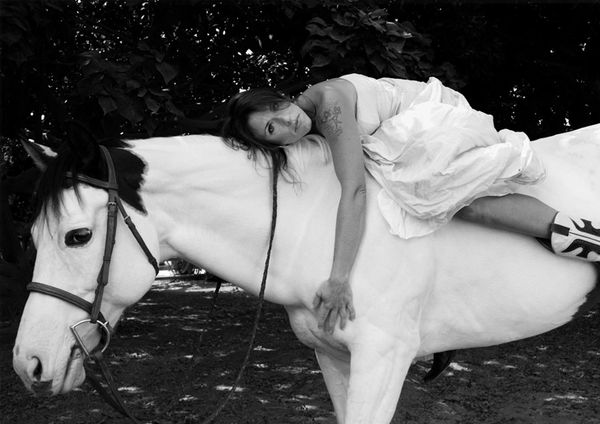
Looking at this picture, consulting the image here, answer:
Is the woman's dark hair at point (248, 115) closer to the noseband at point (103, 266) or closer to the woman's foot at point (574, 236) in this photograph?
the noseband at point (103, 266)

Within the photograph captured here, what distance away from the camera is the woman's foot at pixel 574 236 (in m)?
2.13

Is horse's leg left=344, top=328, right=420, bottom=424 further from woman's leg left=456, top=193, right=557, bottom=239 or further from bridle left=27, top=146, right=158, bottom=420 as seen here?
bridle left=27, top=146, right=158, bottom=420

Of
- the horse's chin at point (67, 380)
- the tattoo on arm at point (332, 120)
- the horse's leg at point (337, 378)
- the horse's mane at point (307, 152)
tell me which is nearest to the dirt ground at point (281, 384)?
the horse's leg at point (337, 378)

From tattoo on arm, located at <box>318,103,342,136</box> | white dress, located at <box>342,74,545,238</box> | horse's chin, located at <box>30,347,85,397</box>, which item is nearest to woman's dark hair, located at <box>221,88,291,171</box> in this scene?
tattoo on arm, located at <box>318,103,342,136</box>

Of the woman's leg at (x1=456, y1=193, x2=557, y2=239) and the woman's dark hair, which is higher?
the woman's dark hair

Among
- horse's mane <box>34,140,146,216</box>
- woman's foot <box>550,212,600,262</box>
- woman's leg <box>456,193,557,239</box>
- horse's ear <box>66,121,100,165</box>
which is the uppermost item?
horse's ear <box>66,121,100,165</box>

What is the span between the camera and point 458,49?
197 inches

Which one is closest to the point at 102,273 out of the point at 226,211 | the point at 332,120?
the point at 226,211

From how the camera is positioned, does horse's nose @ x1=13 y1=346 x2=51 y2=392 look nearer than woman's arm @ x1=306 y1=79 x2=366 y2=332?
Yes

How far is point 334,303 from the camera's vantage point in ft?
6.57

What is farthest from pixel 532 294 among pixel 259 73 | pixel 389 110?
pixel 259 73

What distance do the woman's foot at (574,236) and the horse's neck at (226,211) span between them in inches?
31.2

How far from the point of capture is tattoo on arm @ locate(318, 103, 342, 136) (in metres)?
2.09

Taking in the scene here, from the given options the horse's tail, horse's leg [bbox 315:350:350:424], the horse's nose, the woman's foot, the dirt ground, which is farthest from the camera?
→ the dirt ground
